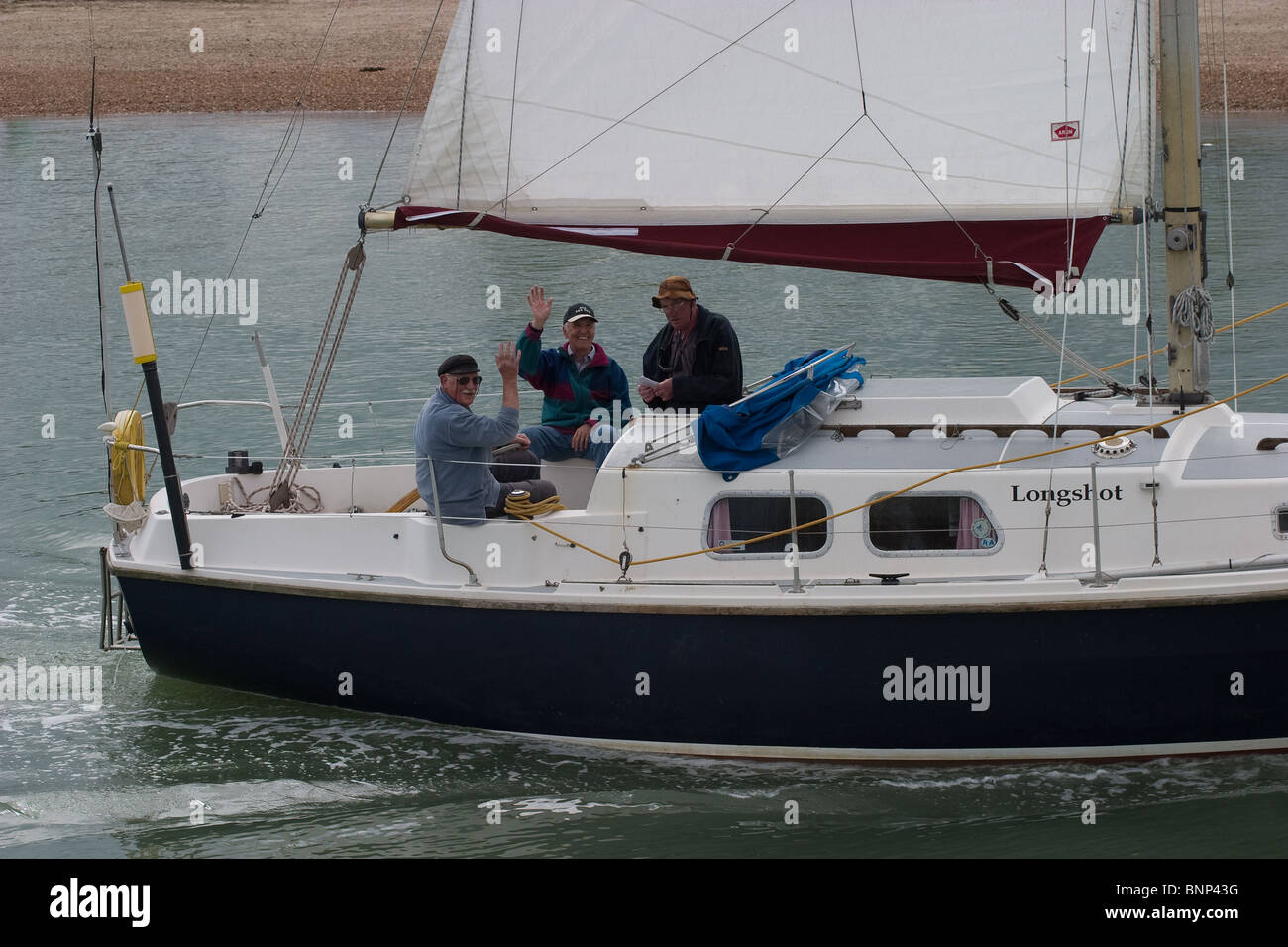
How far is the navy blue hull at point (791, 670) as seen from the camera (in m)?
7.93

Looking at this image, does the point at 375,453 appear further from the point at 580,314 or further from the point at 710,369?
the point at 710,369

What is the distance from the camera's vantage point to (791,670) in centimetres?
820

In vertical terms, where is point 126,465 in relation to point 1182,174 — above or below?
below

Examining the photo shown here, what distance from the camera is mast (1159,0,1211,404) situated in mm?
8344

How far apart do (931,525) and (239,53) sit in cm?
3312

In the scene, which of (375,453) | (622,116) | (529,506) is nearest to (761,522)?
(529,506)

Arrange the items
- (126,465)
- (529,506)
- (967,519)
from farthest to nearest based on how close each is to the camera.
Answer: (126,465)
(529,506)
(967,519)

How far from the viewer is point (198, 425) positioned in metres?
15.6

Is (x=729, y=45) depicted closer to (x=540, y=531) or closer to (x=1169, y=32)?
(x=1169, y=32)

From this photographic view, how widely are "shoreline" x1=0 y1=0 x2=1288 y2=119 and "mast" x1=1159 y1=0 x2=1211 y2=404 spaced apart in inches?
1026

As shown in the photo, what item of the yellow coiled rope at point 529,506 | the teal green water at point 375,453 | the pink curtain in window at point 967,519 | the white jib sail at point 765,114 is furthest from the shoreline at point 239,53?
the pink curtain in window at point 967,519

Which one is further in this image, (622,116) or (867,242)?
(622,116)

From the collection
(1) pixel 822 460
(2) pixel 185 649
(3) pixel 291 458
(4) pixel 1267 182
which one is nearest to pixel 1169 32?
(1) pixel 822 460

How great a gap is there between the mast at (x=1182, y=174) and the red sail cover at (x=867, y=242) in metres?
0.51
